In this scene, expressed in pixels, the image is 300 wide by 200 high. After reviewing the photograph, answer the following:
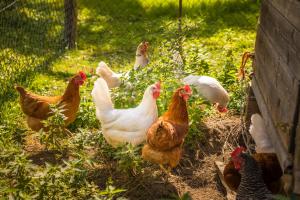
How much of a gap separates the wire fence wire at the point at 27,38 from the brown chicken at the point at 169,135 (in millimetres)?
2641

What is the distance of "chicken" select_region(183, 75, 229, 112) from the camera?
573cm

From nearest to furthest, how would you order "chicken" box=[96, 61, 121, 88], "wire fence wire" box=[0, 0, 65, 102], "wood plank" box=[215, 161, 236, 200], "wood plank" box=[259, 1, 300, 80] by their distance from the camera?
"wood plank" box=[259, 1, 300, 80] → "wood plank" box=[215, 161, 236, 200] → "chicken" box=[96, 61, 121, 88] → "wire fence wire" box=[0, 0, 65, 102]

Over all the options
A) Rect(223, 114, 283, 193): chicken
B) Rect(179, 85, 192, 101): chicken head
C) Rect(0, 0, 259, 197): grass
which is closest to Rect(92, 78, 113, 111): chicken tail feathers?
Rect(0, 0, 259, 197): grass

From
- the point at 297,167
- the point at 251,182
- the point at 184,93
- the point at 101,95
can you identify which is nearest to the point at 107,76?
the point at 101,95

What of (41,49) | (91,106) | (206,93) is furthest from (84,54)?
(206,93)

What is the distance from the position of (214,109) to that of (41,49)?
3668 mm

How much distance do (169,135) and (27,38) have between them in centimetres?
533

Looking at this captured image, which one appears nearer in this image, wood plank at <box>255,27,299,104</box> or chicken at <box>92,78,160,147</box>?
wood plank at <box>255,27,299,104</box>

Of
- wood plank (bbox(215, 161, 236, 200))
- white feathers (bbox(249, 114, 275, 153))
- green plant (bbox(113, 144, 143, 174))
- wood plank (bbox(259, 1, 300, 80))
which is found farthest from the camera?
wood plank (bbox(215, 161, 236, 200))

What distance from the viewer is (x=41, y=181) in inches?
124

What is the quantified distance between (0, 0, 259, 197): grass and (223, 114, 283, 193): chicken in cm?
85

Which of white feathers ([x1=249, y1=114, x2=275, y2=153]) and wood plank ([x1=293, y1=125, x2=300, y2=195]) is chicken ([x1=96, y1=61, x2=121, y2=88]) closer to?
white feathers ([x1=249, y1=114, x2=275, y2=153])

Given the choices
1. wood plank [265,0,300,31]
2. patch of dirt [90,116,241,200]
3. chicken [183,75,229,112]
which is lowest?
patch of dirt [90,116,241,200]

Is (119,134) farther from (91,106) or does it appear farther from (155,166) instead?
(91,106)
